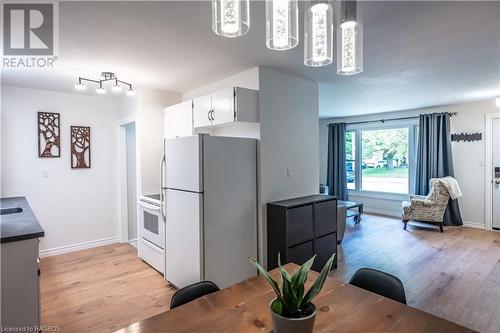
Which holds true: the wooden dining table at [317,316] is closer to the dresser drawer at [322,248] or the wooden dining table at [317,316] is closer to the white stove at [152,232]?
the dresser drawer at [322,248]

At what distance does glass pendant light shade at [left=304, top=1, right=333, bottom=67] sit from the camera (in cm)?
97

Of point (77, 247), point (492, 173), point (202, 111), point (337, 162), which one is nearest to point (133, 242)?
point (77, 247)

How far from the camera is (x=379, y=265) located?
3.59 m

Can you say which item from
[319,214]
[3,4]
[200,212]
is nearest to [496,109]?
[319,214]

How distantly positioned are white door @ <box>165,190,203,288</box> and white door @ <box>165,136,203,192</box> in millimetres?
90

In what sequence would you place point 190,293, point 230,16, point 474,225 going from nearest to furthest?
point 230,16
point 190,293
point 474,225

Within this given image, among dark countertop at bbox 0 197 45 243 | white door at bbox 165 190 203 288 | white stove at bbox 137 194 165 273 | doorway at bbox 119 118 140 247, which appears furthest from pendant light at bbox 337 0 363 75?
doorway at bbox 119 118 140 247

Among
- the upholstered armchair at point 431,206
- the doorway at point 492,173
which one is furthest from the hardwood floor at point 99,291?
the doorway at point 492,173

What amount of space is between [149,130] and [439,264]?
14.3 feet

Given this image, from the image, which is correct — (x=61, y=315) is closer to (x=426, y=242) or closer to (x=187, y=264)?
(x=187, y=264)

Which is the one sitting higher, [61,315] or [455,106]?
[455,106]

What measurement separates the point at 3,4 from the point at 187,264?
8.13ft

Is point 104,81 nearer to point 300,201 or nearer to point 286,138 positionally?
point 286,138

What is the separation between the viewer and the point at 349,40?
106 centimetres
